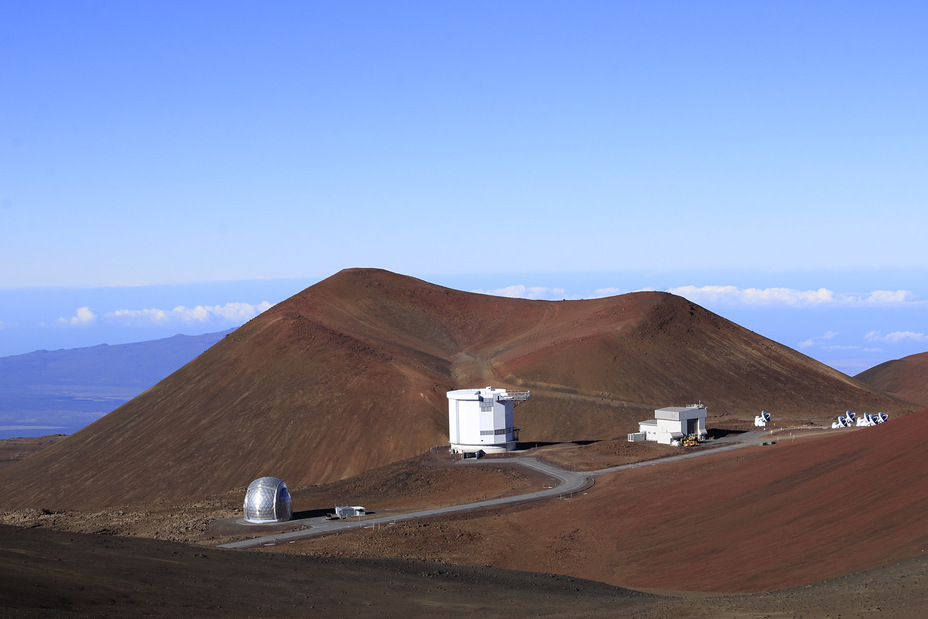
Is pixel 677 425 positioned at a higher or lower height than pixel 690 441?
higher

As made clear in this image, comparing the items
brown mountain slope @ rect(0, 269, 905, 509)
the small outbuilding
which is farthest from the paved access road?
brown mountain slope @ rect(0, 269, 905, 509)

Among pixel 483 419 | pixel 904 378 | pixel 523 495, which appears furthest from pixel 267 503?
pixel 904 378

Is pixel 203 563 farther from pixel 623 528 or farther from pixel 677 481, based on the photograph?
pixel 677 481

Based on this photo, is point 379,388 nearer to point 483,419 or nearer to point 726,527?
point 483,419

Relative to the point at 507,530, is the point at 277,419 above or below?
above

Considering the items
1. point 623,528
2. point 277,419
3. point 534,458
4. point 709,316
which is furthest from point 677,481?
point 709,316

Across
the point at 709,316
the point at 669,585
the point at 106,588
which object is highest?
the point at 709,316

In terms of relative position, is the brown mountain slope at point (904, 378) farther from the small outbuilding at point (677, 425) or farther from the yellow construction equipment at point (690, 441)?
the yellow construction equipment at point (690, 441)
